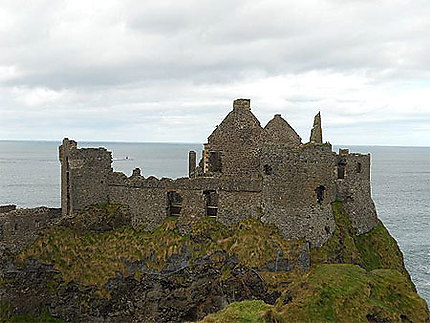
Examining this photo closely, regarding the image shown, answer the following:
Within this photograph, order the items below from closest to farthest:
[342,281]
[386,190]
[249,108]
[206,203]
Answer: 1. [342,281]
2. [206,203]
3. [249,108]
4. [386,190]

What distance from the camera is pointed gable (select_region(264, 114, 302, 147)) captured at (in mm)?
38156

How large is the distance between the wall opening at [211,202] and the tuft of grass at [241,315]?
50.1ft

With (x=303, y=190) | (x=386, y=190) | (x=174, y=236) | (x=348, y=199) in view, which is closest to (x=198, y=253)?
(x=174, y=236)

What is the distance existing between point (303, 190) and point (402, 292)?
10383 millimetres

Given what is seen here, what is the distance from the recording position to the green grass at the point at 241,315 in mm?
16719

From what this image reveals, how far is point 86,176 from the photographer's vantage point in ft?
116

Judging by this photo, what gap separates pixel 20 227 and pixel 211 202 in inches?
523

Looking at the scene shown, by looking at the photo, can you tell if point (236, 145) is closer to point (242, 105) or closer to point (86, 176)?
point (242, 105)

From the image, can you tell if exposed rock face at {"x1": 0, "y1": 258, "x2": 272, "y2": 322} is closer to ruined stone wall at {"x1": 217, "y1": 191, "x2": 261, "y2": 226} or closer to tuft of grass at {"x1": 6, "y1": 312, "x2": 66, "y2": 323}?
tuft of grass at {"x1": 6, "y1": 312, "x2": 66, "y2": 323}

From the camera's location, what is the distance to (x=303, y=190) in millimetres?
29484

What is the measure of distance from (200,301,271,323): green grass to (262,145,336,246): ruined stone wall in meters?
11.6

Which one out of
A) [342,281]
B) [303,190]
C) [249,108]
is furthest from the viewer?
[249,108]

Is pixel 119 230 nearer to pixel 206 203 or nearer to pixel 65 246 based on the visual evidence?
pixel 65 246

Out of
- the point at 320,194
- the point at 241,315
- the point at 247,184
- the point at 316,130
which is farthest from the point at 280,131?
the point at 241,315
